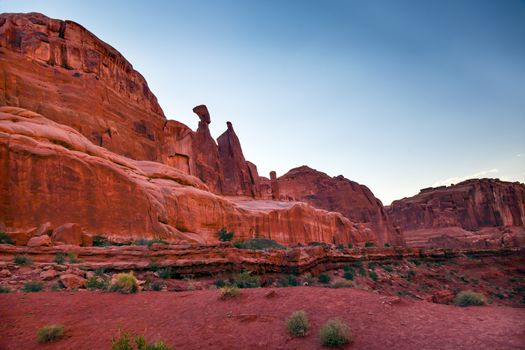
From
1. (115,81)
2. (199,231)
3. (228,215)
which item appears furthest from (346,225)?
(115,81)

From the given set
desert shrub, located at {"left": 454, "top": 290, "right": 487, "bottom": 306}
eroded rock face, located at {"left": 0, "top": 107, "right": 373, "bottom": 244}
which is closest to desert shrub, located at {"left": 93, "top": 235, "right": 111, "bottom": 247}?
eroded rock face, located at {"left": 0, "top": 107, "right": 373, "bottom": 244}

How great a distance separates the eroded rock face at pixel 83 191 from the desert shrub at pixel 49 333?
30.6 ft

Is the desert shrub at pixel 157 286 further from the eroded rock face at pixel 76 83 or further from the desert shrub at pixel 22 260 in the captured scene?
the eroded rock face at pixel 76 83

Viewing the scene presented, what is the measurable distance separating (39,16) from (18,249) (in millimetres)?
30202

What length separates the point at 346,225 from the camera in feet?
184

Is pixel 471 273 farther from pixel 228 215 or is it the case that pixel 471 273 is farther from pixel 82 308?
pixel 82 308

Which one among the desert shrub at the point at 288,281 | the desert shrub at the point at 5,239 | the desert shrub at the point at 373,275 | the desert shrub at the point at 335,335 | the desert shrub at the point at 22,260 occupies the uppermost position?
the desert shrub at the point at 5,239

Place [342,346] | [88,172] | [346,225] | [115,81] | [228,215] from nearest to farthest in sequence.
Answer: [342,346] → [88,172] → [228,215] → [115,81] → [346,225]

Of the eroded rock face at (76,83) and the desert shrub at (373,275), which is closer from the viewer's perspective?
the desert shrub at (373,275)

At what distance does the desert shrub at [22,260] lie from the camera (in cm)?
1132

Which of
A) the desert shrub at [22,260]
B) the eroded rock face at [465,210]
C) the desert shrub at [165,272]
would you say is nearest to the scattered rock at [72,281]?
the desert shrub at [22,260]

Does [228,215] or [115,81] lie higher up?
[115,81]

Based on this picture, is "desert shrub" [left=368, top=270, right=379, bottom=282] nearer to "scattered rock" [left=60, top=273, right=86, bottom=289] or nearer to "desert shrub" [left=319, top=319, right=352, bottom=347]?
"desert shrub" [left=319, top=319, right=352, bottom=347]

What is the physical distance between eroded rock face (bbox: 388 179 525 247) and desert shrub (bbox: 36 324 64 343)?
86336 millimetres
